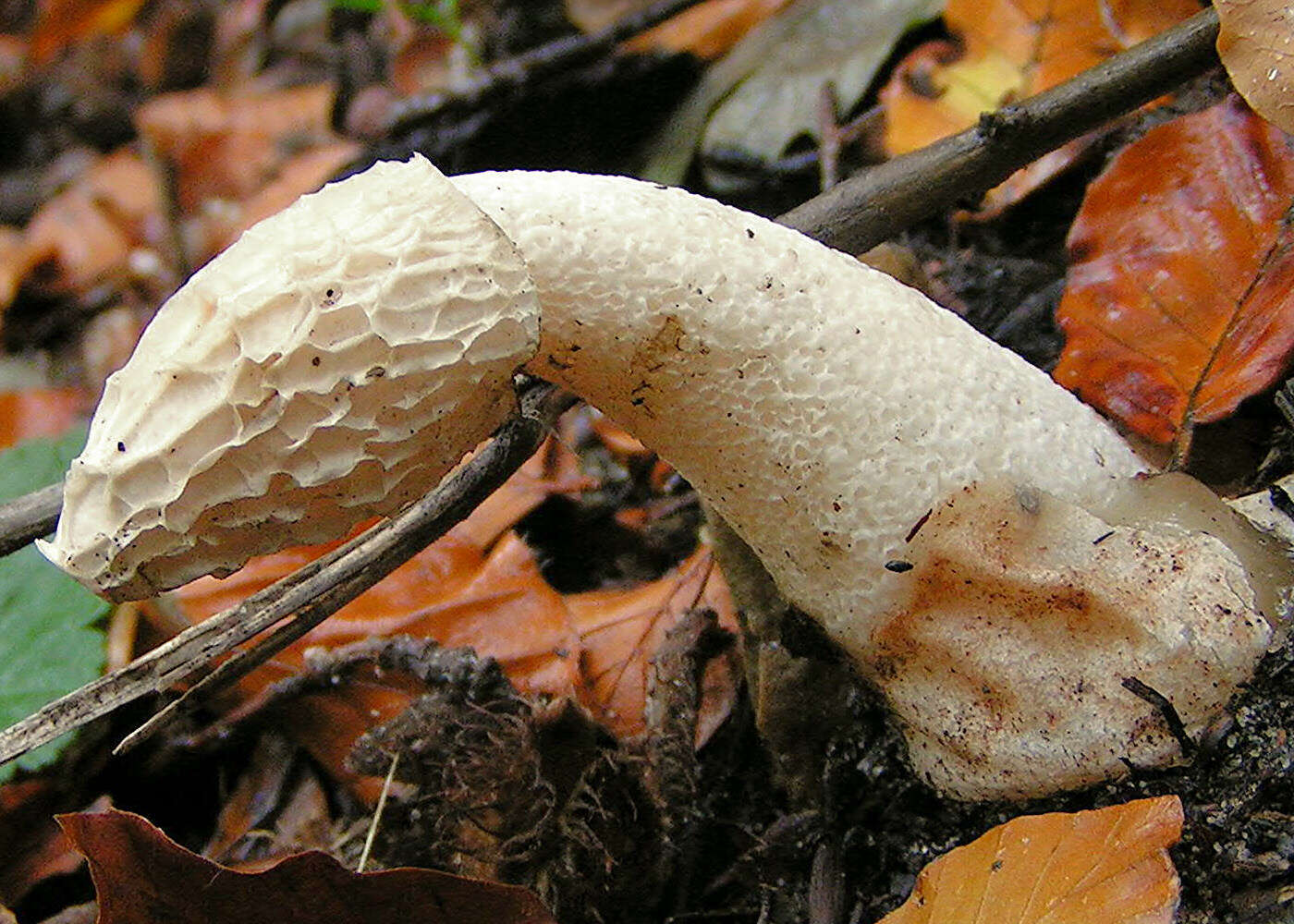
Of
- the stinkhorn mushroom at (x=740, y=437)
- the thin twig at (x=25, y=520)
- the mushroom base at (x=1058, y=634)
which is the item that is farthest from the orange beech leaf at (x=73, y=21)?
the mushroom base at (x=1058, y=634)

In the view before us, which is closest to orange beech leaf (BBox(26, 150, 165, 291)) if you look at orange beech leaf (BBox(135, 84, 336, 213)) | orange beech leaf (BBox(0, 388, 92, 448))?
orange beech leaf (BBox(135, 84, 336, 213))

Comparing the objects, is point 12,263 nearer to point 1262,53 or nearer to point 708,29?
point 708,29

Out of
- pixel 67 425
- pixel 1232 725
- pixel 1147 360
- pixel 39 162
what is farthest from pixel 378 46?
pixel 1232 725

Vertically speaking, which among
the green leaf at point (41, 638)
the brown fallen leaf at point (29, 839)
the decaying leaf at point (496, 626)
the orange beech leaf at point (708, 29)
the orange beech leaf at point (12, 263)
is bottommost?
the orange beech leaf at point (12, 263)

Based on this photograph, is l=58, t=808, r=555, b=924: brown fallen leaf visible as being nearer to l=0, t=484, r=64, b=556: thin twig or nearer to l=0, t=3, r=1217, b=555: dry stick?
l=0, t=484, r=64, b=556: thin twig

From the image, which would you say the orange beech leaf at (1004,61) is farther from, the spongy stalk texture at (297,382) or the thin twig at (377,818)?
the thin twig at (377,818)

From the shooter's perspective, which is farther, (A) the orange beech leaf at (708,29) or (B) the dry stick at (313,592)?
(A) the orange beech leaf at (708,29)

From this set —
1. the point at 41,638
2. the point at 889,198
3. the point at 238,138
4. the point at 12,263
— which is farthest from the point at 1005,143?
the point at 12,263
